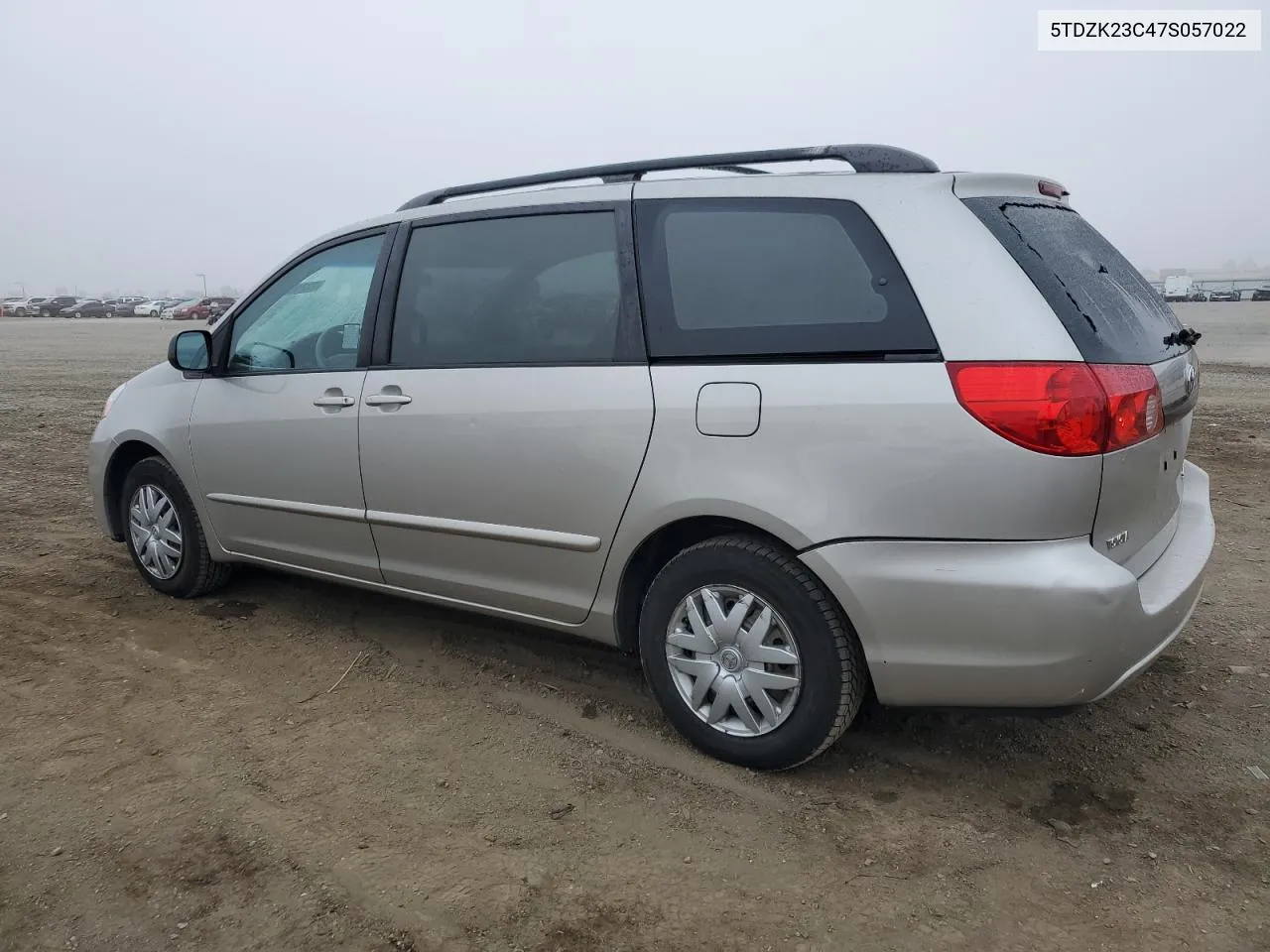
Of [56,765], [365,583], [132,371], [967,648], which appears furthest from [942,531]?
[132,371]

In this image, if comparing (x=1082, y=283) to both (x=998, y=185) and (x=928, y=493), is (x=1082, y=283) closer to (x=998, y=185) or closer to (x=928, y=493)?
(x=998, y=185)

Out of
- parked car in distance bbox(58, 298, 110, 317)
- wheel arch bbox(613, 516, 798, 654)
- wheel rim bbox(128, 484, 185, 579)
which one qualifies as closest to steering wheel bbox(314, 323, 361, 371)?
wheel rim bbox(128, 484, 185, 579)

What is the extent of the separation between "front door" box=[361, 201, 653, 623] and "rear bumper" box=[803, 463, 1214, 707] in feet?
2.60

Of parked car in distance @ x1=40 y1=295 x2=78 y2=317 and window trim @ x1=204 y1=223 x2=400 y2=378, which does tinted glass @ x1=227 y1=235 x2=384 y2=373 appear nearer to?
window trim @ x1=204 y1=223 x2=400 y2=378

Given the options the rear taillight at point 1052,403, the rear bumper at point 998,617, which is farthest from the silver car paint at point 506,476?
the rear taillight at point 1052,403

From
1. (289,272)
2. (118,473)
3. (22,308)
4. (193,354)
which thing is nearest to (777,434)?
(289,272)

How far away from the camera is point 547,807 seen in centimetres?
285

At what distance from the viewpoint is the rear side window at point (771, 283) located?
2713 mm

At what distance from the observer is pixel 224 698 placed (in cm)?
360

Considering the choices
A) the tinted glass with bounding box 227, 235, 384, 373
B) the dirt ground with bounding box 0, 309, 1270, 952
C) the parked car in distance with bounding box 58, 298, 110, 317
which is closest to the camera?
the dirt ground with bounding box 0, 309, 1270, 952

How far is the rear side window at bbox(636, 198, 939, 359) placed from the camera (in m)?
2.71

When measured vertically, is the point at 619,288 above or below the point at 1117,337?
above

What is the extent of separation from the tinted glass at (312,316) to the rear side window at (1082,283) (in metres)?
2.34

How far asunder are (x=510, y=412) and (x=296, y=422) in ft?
3.75
